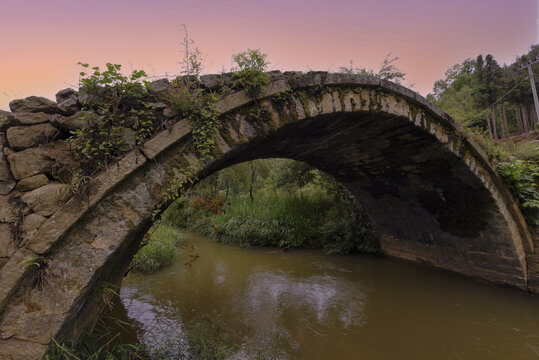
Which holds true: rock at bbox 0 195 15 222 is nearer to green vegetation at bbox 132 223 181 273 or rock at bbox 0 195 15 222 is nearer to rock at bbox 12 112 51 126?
rock at bbox 12 112 51 126

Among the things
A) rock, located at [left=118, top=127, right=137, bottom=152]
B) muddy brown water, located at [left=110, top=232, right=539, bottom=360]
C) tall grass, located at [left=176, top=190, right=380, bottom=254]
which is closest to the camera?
rock, located at [left=118, top=127, right=137, bottom=152]

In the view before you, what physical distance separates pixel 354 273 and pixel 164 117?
18.9ft

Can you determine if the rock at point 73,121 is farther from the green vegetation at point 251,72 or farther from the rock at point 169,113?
the green vegetation at point 251,72

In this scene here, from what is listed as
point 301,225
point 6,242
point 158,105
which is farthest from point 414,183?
point 6,242

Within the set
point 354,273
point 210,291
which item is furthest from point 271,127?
point 354,273

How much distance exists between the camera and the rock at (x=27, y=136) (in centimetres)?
216

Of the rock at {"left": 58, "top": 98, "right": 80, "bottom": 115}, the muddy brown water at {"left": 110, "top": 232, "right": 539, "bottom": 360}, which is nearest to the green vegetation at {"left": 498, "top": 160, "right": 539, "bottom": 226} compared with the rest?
the muddy brown water at {"left": 110, "top": 232, "right": 539, "bottom": 360}

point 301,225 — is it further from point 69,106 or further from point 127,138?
point 69,106

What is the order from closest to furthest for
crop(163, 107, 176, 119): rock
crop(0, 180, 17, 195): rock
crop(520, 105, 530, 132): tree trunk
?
1. crop(0, 180, 17, 195): rock
2. crop(163, 107, 176, 119): rock
3. crop(520, 105, 530, 132): tree trunk

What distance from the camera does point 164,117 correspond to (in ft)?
8.46

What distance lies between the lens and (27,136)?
2.20 meters

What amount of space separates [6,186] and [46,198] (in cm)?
39

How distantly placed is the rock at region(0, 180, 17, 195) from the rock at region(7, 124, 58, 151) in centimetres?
28

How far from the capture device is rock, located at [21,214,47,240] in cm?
199
